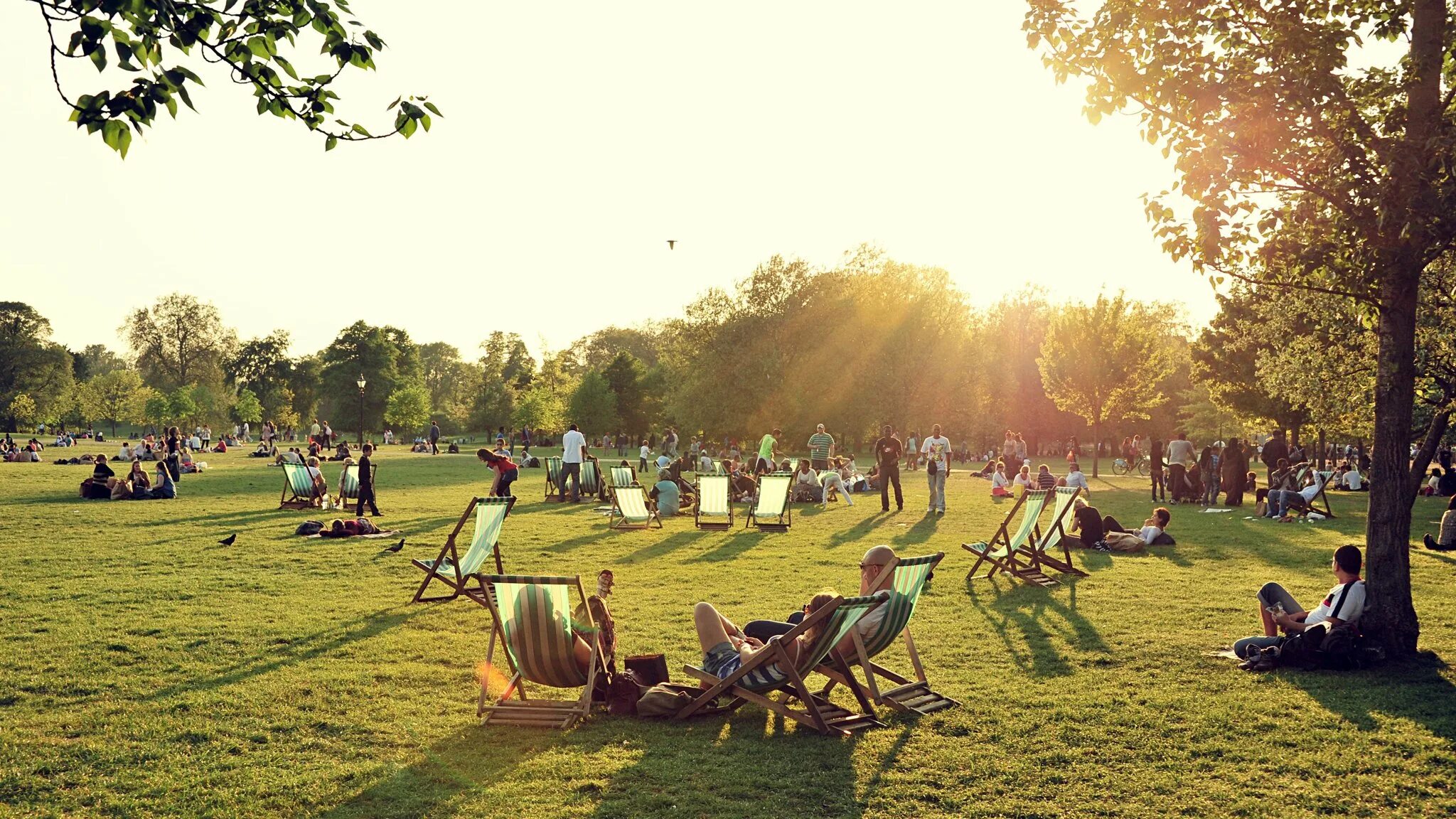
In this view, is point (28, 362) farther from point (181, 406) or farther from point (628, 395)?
point (628, 395)

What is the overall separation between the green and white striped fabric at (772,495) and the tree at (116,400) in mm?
79162

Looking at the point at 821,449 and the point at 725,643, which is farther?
the point at 821,449

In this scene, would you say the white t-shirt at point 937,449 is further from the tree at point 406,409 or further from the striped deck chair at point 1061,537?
the tree at point 406,409

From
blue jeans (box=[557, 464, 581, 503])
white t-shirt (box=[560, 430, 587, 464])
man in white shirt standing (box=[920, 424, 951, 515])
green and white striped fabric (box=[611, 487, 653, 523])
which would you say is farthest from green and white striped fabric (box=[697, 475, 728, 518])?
blue jeans (box=[557, 464, 581, 503])

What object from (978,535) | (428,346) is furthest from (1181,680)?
(428,346)

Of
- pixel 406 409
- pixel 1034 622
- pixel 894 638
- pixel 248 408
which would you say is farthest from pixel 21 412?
pixel 894 638

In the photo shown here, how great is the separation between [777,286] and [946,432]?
1360cm

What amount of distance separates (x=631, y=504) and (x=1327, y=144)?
12.4 meters

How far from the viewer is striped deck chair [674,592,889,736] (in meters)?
5.72

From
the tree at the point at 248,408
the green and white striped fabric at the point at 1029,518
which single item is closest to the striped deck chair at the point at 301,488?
the green and white striped fabric at the point at 1029,518

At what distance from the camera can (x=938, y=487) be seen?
67.7 ft

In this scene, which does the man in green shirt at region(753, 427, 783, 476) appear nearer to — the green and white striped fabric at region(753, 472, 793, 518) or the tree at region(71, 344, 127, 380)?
the green and white striped fabric at region(753, 472, 793, 518)

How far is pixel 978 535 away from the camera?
1689 cm

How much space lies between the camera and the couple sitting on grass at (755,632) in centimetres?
616
